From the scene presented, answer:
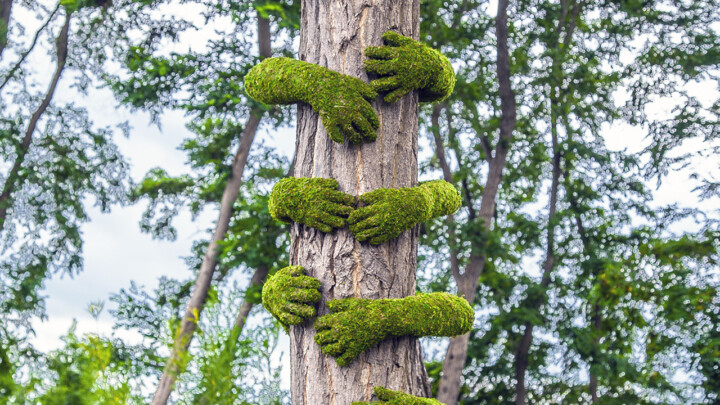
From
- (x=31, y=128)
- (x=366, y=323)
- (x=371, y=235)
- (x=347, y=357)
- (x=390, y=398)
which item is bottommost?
(x=390, y=398)

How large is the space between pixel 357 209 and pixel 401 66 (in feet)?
2.65

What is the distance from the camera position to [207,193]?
1407 cm

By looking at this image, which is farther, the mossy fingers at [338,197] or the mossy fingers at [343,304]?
the mossy fingers at [338,197]

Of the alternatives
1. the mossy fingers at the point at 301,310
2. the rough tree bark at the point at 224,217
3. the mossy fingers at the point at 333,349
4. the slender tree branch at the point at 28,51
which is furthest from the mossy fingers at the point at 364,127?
the slender tree branch at the point at 28,51

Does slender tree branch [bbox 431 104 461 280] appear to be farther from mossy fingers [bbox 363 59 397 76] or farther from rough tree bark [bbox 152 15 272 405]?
mossy fingers [bbox 363 59 397 76]

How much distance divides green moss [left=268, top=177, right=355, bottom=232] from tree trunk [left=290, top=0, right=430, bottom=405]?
0.08 m

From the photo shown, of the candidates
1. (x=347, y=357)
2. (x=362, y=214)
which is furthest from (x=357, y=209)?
(x=347, y=357)

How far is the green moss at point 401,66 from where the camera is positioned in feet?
11.9

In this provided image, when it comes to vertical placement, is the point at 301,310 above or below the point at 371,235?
below

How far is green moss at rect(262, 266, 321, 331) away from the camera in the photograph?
10.9 feet

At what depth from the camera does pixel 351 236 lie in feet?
11.2

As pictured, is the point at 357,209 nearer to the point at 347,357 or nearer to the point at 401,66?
the point at 347,357

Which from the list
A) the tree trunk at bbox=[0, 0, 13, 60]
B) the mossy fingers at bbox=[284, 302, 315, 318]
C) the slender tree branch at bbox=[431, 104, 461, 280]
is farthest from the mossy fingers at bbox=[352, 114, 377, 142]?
the tree trunk at bbox=[0, 0, 13, 60]

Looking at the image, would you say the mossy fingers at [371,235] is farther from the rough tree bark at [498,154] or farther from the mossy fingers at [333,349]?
the rough tree bark at [498,154]
